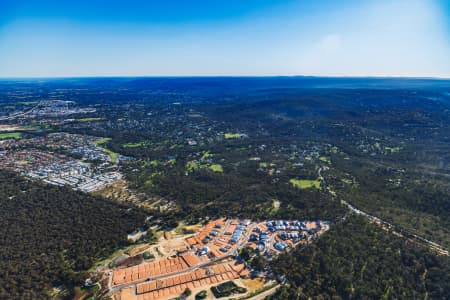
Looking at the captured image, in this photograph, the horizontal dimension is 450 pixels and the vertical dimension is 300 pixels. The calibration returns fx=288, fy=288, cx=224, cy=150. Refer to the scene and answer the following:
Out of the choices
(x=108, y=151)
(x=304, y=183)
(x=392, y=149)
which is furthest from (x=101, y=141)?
(x=392, y=149)

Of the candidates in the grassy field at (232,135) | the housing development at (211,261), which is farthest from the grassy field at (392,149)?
the housing development at (211,261)

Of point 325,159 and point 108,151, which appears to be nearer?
point 325,159

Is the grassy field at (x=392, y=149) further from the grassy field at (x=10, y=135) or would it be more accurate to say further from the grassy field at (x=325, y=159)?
the grassy field at (x=10, y=135)

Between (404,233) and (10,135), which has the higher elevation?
(10,135)

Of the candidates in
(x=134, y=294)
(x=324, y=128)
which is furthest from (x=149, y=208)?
(x=324, y=128)

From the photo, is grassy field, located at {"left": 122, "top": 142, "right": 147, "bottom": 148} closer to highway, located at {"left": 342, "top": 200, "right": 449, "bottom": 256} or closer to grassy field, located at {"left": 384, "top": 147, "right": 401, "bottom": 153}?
highway, located at {"left": 342, "top": 200, "right": 449, "bottom": 256}

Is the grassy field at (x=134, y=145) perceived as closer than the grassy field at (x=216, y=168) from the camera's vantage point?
No

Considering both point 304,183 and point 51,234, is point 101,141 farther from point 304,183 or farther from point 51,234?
point 304,183

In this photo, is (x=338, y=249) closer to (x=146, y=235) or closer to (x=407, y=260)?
(x=407, y=260)

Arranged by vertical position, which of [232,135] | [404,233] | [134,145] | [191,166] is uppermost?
[232,135]
